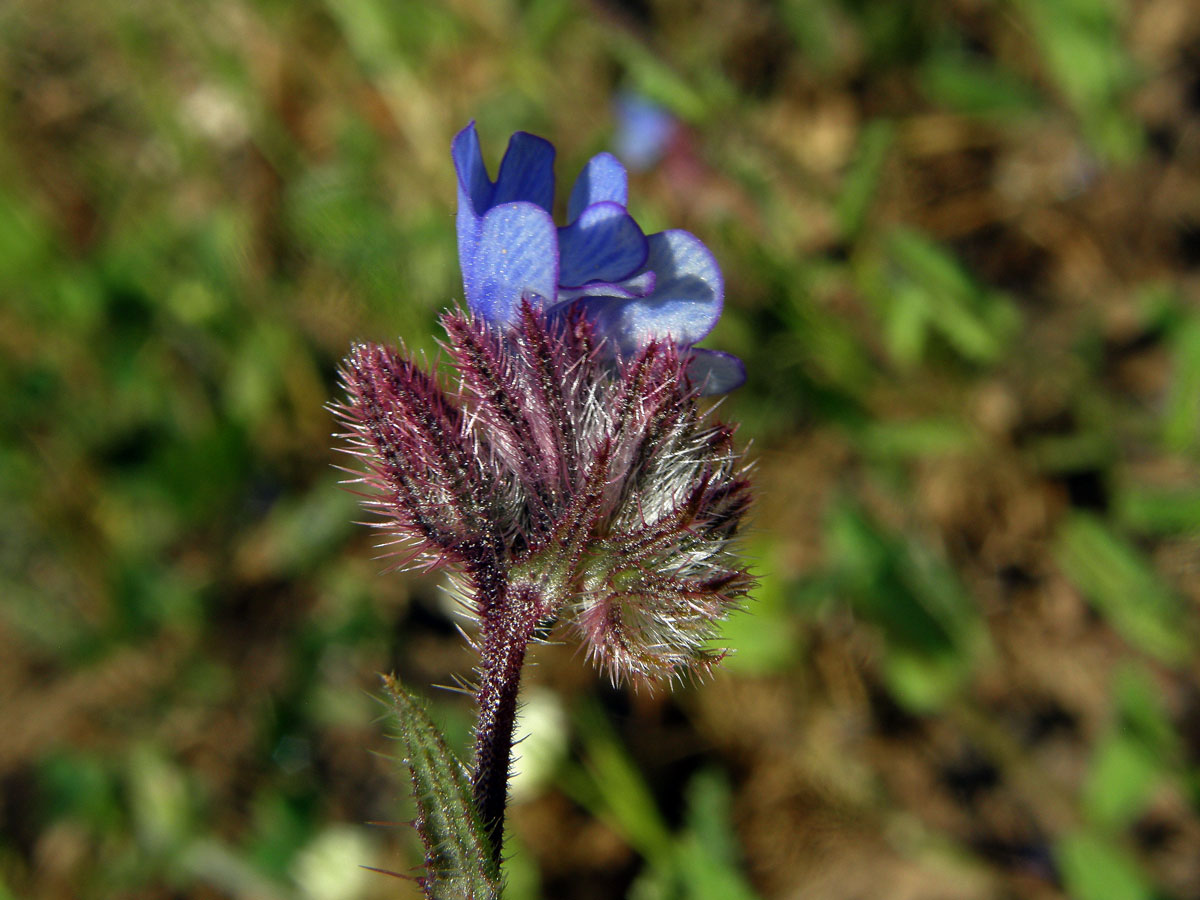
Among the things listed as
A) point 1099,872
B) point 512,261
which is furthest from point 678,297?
point 1099,872

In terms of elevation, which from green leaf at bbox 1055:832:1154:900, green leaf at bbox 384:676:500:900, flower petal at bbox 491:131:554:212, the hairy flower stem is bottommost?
green leaf at bbox 1055:832:1154:900

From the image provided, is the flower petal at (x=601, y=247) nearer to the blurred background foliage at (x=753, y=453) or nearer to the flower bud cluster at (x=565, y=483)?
the flower bud cluster at (x=565, y=483)

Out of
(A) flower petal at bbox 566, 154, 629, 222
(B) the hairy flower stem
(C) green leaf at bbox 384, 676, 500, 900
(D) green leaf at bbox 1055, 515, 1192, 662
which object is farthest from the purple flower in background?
(C) green leaf at bbox 384, 676, 500, 900

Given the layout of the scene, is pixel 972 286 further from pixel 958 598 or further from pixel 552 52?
pixel 552 52

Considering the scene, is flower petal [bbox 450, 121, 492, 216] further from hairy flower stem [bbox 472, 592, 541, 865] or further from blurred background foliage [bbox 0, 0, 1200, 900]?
blurred background foliage [bbox 0, 0, 1200, 900]

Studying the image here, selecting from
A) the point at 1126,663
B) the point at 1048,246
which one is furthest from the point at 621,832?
the point at 1048,246

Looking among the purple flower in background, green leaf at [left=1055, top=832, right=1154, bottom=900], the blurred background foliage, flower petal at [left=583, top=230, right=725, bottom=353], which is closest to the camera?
flower petal at [left=583, top=230, right=725, bottom=353]

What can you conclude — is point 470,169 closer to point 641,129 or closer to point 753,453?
point 753,453
